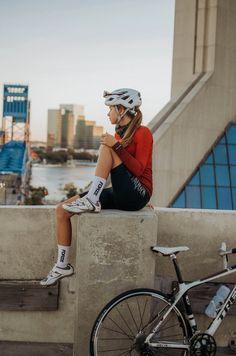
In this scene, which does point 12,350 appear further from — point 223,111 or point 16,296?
point 223,111

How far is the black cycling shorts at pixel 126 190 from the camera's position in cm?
343

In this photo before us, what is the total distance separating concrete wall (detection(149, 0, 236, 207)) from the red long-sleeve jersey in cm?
1847

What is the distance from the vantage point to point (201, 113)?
2470 centimetres

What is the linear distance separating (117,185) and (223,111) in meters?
23.7

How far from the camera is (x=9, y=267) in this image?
153 inches

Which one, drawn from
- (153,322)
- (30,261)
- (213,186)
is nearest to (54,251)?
(30,261)

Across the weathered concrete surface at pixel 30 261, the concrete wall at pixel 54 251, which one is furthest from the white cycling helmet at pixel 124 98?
the weathered concrete surface at pixel 30 261

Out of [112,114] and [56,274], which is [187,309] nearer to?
[56,274]

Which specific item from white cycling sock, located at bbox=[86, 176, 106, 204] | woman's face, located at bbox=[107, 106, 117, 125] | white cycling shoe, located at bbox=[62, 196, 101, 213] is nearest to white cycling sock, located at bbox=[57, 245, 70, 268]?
white cycling shoe, located at bbox=[62, 196, 101, 213]

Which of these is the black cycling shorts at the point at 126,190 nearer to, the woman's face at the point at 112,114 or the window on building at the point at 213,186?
the woman's face at the point at 112,114

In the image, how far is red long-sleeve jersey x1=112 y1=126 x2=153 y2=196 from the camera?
11.2ft

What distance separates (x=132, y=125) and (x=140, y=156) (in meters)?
0.24

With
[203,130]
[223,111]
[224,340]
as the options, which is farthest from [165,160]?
[224,340]

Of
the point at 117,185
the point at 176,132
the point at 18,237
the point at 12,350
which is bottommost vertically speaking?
the point at 12,350
